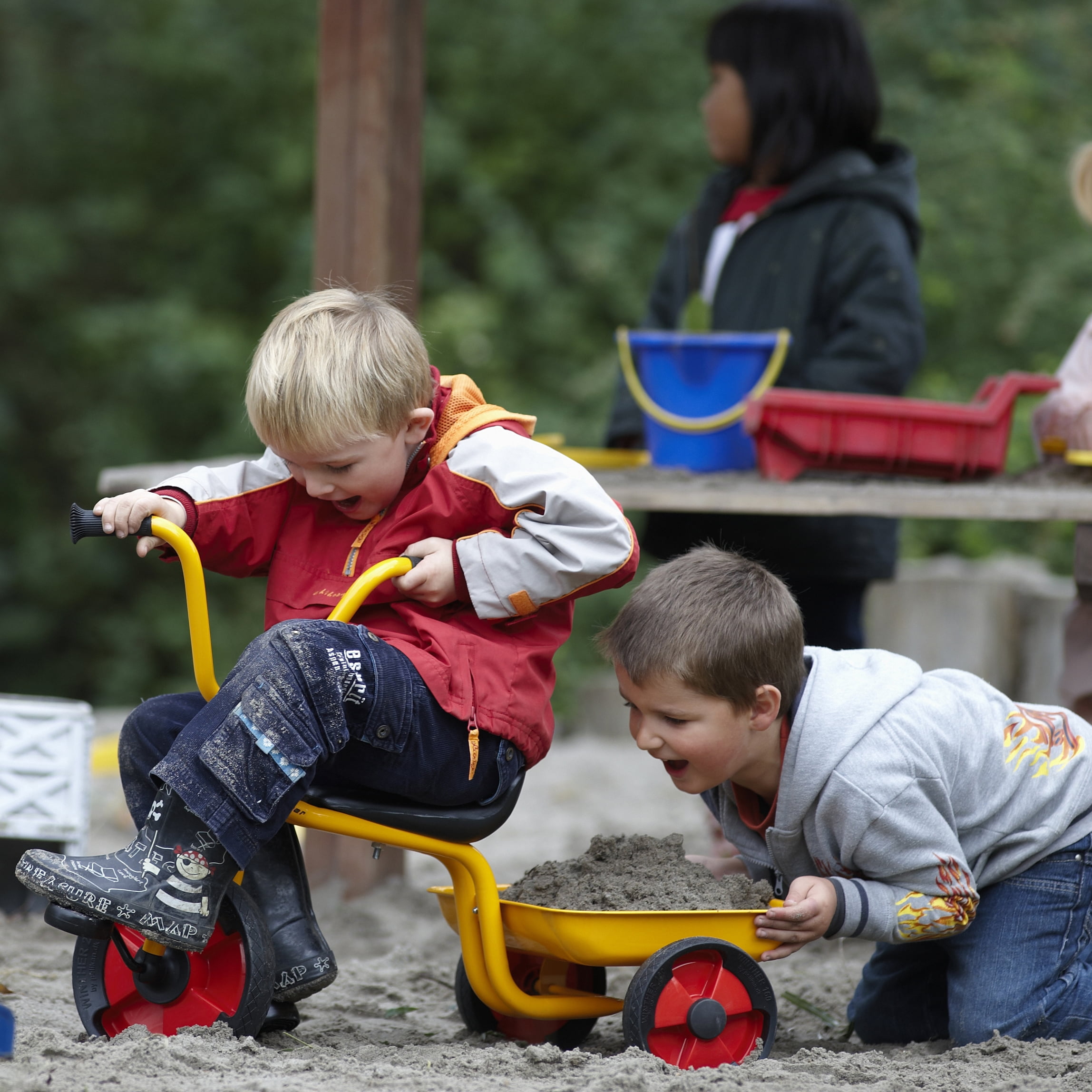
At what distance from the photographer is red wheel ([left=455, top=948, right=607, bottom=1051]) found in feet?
7.27

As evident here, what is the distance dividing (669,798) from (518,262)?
148 inches

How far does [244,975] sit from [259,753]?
1.26 feet

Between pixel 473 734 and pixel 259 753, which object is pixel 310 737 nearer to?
pixel 259 753

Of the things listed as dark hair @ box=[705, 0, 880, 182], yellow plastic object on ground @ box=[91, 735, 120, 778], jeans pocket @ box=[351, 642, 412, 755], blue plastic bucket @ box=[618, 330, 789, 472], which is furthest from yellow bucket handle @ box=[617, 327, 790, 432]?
yellow plastic object on ground @ box=[91, 735, 120, 778]

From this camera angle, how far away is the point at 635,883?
2086 mm

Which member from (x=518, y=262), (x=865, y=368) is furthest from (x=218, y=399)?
(x=865, y=368)

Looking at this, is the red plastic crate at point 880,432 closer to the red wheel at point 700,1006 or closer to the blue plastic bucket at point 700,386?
the blue plastic bucket at point 700,386

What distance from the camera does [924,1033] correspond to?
7.65 ft

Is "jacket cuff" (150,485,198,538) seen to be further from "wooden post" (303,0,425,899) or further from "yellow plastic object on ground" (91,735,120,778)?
"yellow plastic object on ground" (91,735,120,778)

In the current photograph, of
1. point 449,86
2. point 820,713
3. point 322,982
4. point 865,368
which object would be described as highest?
point 449,86

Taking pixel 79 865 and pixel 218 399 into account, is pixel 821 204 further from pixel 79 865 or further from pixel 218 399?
pixel 218 399

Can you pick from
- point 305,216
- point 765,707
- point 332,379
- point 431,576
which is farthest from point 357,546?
point 305,216

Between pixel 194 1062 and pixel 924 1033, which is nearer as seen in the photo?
pixel 194 1062

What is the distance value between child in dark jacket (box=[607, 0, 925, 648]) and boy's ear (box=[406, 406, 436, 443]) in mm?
1174
